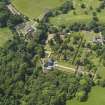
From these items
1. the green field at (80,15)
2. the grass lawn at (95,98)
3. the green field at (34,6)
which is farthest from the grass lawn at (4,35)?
the grass lawn at (95,98)

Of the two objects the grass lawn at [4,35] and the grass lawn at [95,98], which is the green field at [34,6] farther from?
the grass lawn at [95,98]

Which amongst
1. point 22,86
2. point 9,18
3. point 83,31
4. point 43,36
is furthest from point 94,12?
point 22,86

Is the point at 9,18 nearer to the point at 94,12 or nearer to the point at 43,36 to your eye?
the point at 43,36

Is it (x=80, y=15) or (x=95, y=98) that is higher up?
(x=80, y=15)

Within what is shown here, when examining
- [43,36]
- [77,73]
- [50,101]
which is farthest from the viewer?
[43,36]

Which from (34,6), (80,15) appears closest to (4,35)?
(34,6)

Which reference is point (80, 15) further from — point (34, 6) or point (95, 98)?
point (95, 98)
